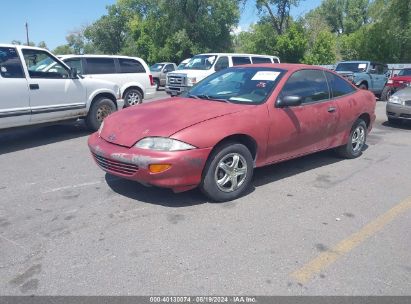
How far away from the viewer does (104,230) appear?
376 centimetres

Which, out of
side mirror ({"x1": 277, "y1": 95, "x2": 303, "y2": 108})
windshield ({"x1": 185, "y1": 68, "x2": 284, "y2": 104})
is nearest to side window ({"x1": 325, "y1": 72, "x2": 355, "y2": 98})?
windshield ({"x1": 185, "y1": 68, "x2": 284, "y2": 104})

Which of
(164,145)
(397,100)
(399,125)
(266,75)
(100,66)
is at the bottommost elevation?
(399,125)

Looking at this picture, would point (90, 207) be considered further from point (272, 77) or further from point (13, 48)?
point (13, 48)

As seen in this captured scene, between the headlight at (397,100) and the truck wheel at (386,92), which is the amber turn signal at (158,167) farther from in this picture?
the truck wheel at (386,92)

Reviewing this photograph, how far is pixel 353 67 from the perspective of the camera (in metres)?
17.3

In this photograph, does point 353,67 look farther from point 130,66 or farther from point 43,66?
point 43,66

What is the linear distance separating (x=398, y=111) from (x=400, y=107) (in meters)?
0.11

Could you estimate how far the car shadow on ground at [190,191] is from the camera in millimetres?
4484

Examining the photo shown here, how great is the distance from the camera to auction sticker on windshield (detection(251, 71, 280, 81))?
203 inches

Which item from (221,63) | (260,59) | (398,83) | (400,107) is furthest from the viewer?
(260,59)

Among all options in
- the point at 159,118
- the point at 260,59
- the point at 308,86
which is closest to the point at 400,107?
the point at 308,86

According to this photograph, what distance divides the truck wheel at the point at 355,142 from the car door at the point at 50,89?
5036 mm

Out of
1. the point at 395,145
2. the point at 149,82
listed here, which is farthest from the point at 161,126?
the point at 149,82

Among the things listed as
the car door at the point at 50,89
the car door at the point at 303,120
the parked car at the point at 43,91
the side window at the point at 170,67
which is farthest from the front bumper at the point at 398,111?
the side window at the point at 170,67
